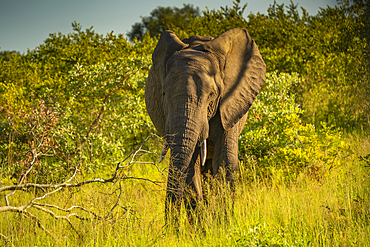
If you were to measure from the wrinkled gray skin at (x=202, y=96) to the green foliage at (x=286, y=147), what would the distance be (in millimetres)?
1312

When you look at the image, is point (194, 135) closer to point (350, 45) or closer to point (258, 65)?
point (258, 65)

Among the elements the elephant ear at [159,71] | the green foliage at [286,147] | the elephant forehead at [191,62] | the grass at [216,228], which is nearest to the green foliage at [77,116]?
the grass at [216,228]

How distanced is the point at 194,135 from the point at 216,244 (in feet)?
4.33

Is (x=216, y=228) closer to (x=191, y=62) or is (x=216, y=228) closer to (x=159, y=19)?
(x=191, y=62)

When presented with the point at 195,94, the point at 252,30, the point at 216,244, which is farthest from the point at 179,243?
the point at 252,30

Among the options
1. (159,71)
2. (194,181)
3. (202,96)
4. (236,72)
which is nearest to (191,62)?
(202,96)

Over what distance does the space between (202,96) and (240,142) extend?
2754 mm

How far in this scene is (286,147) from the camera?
20.2 feet

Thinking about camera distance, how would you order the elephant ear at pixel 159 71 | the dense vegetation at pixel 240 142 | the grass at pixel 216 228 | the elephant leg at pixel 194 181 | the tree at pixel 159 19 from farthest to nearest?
the tree at pixel 159 19
the elephant ear at pixel 159 71
the elephant leg at pixel 194 181
the dense vegetation at pixel 240 142
the grass at pixel 216 228

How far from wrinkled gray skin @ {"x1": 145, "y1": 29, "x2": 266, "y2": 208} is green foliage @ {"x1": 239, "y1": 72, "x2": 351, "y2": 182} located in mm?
1312

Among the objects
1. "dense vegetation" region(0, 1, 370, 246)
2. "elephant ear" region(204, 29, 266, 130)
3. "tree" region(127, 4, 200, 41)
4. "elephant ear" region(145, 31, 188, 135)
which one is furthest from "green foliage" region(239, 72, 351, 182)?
"tree" region(127, 4, 200, 41)

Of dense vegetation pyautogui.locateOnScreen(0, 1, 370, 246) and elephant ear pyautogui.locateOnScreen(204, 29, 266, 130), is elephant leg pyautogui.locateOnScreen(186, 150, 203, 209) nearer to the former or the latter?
dense vegetation pyautogui.locateOnScreen(0, 1, 370, 246)

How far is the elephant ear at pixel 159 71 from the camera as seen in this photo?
464cm

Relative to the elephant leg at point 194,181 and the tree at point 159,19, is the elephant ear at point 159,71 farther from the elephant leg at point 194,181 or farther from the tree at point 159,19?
the tree at point 159,19
